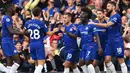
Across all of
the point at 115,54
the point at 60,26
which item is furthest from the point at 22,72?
the point at 115,54

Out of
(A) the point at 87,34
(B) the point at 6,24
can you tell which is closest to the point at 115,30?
(A) the point at 87,34

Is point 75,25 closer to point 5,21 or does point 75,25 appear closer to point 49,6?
point 5,21

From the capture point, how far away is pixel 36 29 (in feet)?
57.6

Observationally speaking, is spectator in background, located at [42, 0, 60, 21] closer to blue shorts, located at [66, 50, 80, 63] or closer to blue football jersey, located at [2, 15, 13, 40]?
blue shorts, located at [66, 50, 80, 63]

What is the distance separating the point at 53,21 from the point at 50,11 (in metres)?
0.78

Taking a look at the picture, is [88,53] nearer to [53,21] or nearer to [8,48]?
[8,48]

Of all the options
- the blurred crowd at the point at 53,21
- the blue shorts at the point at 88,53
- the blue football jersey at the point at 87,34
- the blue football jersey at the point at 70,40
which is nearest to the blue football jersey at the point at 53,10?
the blurred crowd at the point at 53,21

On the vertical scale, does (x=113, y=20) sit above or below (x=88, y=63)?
above

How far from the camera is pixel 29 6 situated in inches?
925

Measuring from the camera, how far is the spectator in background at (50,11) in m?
22.6

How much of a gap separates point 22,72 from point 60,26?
239 cm

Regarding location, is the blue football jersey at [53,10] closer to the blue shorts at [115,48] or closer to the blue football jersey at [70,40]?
the blue football jersey at [70,40]

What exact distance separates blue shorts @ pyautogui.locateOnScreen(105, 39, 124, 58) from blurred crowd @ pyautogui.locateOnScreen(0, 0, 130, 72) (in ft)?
3.22

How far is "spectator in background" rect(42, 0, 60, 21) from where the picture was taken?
22625 mm
